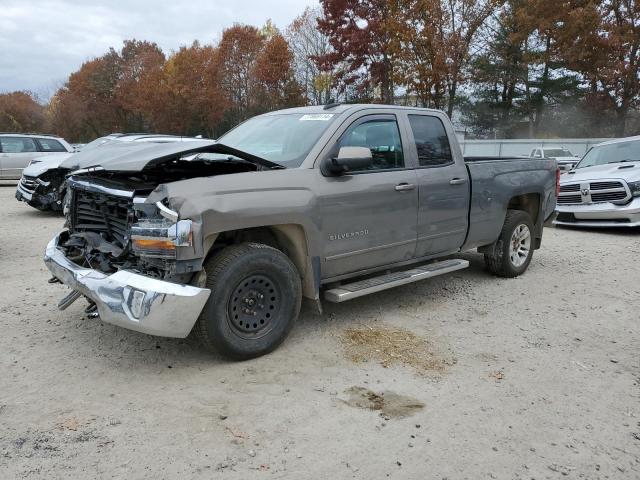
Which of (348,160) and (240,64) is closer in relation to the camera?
(348,160)

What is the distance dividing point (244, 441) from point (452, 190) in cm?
340

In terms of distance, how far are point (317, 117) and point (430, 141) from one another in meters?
1.28

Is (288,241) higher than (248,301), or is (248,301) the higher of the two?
(288,241)

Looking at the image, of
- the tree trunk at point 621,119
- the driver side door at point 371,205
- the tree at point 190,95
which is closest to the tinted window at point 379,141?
the driver side door at point 371,205

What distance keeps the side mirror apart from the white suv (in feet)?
47.6

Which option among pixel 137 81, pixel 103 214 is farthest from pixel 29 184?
pixel 137 81

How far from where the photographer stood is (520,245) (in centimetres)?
666

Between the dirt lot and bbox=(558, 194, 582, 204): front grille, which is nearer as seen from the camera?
the dirt lot

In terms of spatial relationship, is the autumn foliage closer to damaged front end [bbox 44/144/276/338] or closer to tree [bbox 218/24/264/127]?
tree [bbox 218/24/264/127]

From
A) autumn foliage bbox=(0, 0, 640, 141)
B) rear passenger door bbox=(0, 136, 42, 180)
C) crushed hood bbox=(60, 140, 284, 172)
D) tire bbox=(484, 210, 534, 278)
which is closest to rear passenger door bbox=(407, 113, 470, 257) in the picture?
tire bbox=(484, 210, 534, 278)

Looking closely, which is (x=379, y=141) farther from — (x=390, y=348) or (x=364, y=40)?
(x=364, y=40)

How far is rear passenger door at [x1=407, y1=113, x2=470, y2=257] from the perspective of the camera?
16.8 feet

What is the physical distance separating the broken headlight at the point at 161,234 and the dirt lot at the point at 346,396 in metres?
0.93

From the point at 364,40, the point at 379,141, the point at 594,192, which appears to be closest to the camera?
the point at 379,141
